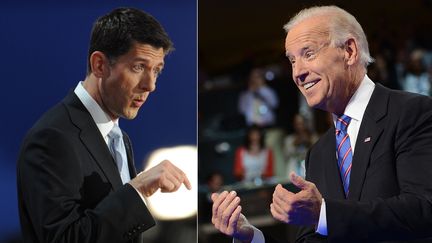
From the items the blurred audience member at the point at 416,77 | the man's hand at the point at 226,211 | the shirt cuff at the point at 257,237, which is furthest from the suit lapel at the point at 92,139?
the blurred audience member at the point at 416,77

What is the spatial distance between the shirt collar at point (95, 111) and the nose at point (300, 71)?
1.96 ft

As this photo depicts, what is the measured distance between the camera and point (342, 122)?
220cm

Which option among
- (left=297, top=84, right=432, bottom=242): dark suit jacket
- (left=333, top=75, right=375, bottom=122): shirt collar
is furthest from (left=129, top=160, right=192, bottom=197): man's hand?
(left=333, top=75, right=375, bottom=122): shirt collar

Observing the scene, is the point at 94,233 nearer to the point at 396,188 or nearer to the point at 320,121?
the point at 396,188

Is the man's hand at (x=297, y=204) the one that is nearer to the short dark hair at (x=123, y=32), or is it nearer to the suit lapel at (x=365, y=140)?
the suit lapel at (x=365, y=140)

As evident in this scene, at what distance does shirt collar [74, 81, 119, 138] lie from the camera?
2.14 m

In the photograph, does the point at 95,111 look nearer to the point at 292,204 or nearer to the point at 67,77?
the point at 67,77

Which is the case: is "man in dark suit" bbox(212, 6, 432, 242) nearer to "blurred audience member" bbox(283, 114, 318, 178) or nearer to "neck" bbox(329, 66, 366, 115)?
"neck" bbox(329, 66, 366, 115)

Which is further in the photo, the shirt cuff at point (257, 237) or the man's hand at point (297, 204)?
the shirt cuff at point (257, 237)

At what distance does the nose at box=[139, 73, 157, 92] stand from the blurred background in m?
0.03

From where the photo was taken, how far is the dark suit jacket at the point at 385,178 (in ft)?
6.30

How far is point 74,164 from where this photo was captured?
2.03 meters

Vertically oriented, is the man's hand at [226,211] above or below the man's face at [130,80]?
below

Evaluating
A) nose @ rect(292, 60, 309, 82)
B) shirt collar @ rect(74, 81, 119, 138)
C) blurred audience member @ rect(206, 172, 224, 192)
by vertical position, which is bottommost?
blurred audience member @ rect(206, 172, 224, 192)
